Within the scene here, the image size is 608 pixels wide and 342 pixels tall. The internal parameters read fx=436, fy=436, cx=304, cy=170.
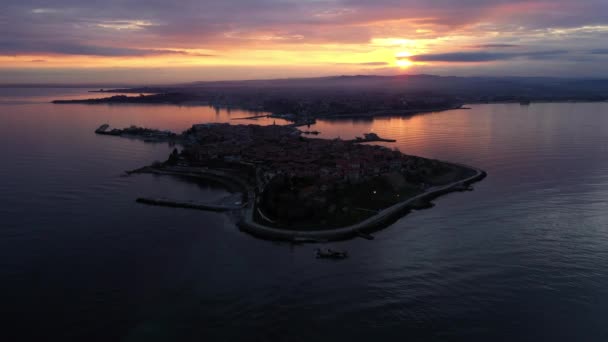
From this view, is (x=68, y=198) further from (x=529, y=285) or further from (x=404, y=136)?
(x=404, y=136)

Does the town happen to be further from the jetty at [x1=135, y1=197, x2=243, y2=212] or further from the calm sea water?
the calm sea water

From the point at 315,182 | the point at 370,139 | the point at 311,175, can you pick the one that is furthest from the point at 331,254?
the point at 370,139

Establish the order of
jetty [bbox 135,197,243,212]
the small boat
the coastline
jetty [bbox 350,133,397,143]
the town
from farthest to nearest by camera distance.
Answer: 1. jetty [bbox 350,133,397,143]
2. jetty [bbox 135,197,243,212]
3. the town
4. the coastline
5. the small boat

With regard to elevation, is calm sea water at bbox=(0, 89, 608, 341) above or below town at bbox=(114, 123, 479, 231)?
below

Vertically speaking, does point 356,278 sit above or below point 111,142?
below

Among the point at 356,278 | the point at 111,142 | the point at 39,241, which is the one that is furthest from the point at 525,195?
the point at 111,142

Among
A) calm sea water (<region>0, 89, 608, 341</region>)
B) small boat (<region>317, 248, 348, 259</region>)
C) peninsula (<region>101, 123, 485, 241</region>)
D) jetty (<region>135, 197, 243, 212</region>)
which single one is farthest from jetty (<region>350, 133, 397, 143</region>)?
small boat (<region>317, 248, 348, 259</region>)
